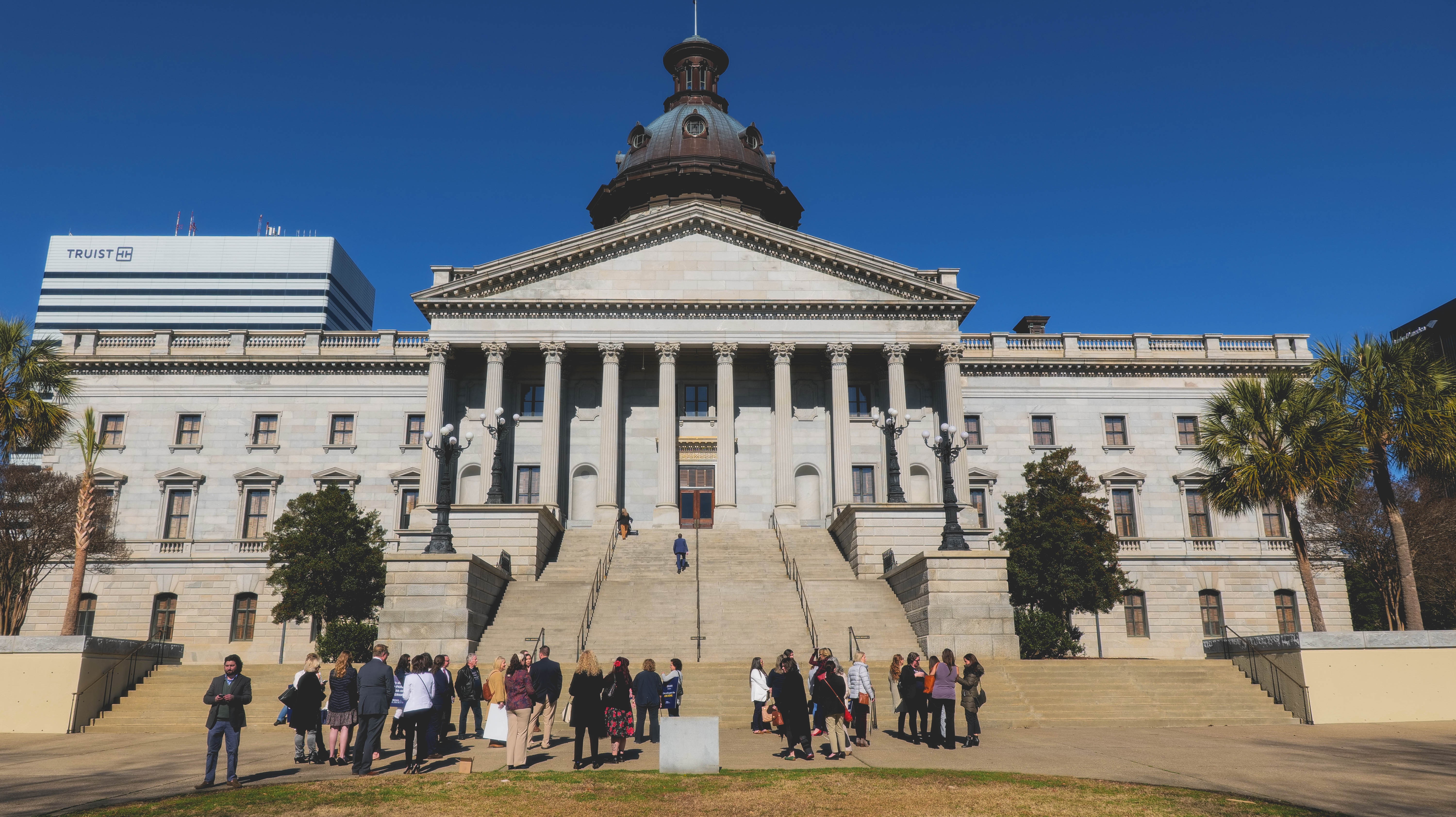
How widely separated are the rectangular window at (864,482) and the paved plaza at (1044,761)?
25.3 meters

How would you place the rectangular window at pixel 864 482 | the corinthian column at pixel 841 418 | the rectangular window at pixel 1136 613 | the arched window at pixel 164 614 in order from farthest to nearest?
the rectangular window at pixel 864 482, the rectangular window at pixel 1136 613, the arched window at pixel 164 614, the corinthian column at pixel 841 418

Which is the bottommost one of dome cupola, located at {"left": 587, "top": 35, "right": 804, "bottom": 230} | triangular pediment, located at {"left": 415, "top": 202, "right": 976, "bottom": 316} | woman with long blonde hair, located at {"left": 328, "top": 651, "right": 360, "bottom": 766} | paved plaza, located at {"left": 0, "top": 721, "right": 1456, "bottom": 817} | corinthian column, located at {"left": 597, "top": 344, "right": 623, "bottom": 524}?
paved plaza, located at {"left": 0, "top": 721, "right": 1456, "bottom": 817}

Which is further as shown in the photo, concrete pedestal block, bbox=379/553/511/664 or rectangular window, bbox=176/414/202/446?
rectangular window, bbox=176/414/202/446

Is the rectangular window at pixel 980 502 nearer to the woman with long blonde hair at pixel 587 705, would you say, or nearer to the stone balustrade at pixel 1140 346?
the stone balustrade at pixel 1140 346

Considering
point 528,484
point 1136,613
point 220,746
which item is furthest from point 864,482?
point 220,746

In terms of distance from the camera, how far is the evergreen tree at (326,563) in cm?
3375

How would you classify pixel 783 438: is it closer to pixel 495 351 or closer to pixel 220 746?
pixel 495 351

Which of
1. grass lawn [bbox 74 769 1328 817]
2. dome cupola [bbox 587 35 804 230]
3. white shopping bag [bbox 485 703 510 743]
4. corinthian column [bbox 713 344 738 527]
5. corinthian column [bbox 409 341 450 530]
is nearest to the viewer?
grass lawn [bbox 74 769 1328 817]

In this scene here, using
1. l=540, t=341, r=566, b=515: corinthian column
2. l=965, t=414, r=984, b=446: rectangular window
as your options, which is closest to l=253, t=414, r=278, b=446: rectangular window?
l=540, t=341, r=566, b=515: corinthian column

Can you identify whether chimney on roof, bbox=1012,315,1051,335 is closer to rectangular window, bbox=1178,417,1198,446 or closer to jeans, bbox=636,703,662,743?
rectangular window, bbox=1178,417,1198,446

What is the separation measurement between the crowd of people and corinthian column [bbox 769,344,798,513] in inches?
891

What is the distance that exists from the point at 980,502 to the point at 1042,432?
4807 millimetres

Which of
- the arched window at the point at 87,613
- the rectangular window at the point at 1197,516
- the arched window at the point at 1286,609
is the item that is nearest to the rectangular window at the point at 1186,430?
the rectangular window at the point at 1197,516

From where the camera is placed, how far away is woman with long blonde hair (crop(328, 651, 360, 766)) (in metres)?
14.5
